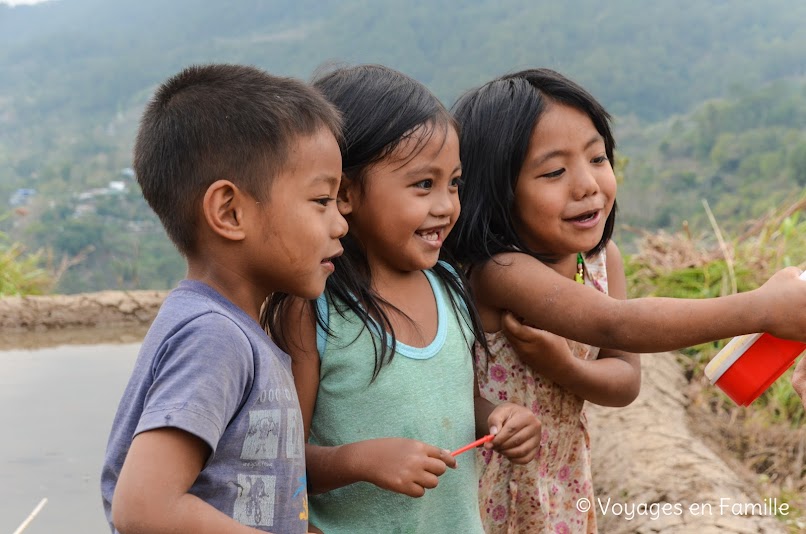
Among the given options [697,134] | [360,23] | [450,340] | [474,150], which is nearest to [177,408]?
[450,340]

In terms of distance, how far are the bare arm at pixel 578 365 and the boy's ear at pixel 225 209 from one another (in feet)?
2.34

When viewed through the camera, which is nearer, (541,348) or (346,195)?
(346,195)

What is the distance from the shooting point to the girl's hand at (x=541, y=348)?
1897 millimetres

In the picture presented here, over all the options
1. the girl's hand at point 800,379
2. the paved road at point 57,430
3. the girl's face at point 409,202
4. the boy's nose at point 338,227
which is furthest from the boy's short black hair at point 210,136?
the paved road at point 57,430

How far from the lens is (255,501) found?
1386mm

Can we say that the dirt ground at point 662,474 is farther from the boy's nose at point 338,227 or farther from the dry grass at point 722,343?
the boy's nose at point 338,227

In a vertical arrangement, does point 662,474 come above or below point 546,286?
below

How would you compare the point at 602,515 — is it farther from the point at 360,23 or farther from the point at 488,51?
the point at 360,23

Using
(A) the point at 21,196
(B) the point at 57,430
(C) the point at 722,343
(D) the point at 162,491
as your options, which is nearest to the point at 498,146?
(D) the point at 162,491

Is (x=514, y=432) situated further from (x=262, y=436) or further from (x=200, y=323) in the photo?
(x=200, y=323)

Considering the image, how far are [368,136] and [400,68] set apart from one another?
1411cm

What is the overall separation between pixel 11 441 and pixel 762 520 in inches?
116

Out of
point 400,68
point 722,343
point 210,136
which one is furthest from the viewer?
point 400,68

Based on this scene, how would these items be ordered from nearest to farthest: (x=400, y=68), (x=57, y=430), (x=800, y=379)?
(x=800, y=379) → (x=57, y=430) → (x=400, y=68)
